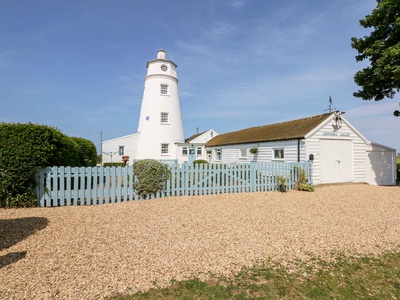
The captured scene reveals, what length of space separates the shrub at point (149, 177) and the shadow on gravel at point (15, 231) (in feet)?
11.1

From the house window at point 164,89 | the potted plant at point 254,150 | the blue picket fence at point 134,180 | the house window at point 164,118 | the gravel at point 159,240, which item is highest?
the house window at point 164,89

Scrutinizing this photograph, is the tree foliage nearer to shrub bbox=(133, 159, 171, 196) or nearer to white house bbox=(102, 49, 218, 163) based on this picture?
shrub bbox=(133, 159, 171, 196)

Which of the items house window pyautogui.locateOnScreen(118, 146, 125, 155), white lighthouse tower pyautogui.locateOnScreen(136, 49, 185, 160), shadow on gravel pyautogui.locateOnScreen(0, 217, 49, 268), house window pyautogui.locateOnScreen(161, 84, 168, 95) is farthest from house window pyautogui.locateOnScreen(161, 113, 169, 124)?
shadow on gravel pyautogui.locateOnScreen(0, 217, 49, 268)

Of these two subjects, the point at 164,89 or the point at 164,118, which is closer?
the point at 164,118

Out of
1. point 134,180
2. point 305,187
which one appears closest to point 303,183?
point 305,187

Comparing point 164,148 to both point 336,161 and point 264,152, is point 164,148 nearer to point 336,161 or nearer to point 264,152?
point 264,152

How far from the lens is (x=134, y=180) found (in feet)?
28.9

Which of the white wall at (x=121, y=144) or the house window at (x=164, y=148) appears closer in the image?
the house window at (x=164, y=148)

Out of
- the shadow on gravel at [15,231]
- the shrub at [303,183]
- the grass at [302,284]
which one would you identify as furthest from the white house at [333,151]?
the shadow on gravel at [15,231]

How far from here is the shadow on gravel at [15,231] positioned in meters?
3.71

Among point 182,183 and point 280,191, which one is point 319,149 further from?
point 182,183

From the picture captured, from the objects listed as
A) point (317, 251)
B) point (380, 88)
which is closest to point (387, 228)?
point (317, 251)

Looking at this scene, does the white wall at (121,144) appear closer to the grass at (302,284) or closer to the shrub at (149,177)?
the shrub at (149,177)

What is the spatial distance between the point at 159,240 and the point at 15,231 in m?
3.20
